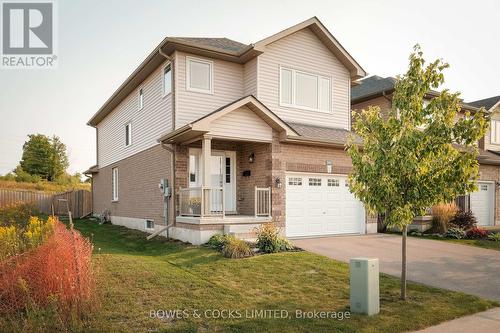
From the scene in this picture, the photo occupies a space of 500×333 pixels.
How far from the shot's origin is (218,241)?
433 inches

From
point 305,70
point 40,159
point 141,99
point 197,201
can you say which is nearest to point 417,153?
point 197,201

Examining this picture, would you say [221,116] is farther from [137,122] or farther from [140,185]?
[137,122]

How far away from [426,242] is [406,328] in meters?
9.42

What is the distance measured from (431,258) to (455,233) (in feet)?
18.6

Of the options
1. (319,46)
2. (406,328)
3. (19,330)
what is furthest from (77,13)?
(406,328)

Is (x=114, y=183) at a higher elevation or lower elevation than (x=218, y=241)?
higher

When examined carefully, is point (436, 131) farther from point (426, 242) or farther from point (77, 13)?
point (77, 13)

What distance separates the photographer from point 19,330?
16.5 ft

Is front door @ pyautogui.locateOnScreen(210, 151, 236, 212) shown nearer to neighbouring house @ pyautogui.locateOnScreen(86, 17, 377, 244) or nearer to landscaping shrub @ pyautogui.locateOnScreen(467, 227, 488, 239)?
neighbouring house @ pyautogui.locateOnScreen(86, 17, 377, 244)

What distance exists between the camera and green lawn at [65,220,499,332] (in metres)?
5.58

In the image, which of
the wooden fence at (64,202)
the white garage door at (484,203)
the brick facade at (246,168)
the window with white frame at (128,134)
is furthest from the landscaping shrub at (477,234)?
the wooden fence at (64,202)

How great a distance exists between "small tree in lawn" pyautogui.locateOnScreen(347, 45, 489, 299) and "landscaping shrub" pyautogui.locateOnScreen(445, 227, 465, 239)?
9.84 meters

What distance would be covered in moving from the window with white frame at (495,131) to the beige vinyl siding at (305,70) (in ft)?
41.8

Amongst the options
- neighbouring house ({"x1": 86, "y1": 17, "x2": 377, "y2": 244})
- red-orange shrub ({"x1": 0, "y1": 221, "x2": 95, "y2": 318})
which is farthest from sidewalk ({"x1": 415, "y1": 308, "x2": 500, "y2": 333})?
neighbouring house ({"x1": 86, "y1": 17, "x2": 377, "y2": 244})
